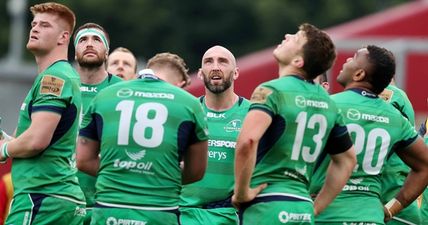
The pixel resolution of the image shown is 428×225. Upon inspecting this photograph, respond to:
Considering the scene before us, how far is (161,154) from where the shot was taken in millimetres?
10383

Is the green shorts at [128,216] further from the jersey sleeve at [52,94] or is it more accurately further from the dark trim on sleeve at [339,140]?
the dark trim on sleeve at [339,140]

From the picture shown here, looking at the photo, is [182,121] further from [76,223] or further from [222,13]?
[222,13]

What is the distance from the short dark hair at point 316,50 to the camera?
10.5 metres

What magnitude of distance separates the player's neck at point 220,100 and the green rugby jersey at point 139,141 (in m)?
2.68

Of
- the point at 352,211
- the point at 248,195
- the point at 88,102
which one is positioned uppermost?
the point at 88,102

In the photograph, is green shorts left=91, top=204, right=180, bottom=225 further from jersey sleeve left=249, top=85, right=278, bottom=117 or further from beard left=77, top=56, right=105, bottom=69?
beard left=77, top=56, right=105, bottom=69

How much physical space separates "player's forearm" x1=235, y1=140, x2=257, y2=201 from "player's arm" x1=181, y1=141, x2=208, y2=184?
24.6 inches

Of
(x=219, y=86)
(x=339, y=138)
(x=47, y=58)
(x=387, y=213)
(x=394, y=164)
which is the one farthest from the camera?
(x=219, y=86)

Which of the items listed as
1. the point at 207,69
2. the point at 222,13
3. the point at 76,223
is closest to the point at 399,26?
the point at 207,69

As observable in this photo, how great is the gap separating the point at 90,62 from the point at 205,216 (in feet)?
5.94

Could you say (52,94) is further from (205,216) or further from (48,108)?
(205,216)

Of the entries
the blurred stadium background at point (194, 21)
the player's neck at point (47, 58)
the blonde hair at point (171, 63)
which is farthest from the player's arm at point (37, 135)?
the blurred stadium background at point (194, 21)

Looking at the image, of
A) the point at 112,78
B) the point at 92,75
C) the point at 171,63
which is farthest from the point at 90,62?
the point at 171,63

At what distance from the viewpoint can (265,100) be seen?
10.2 m
